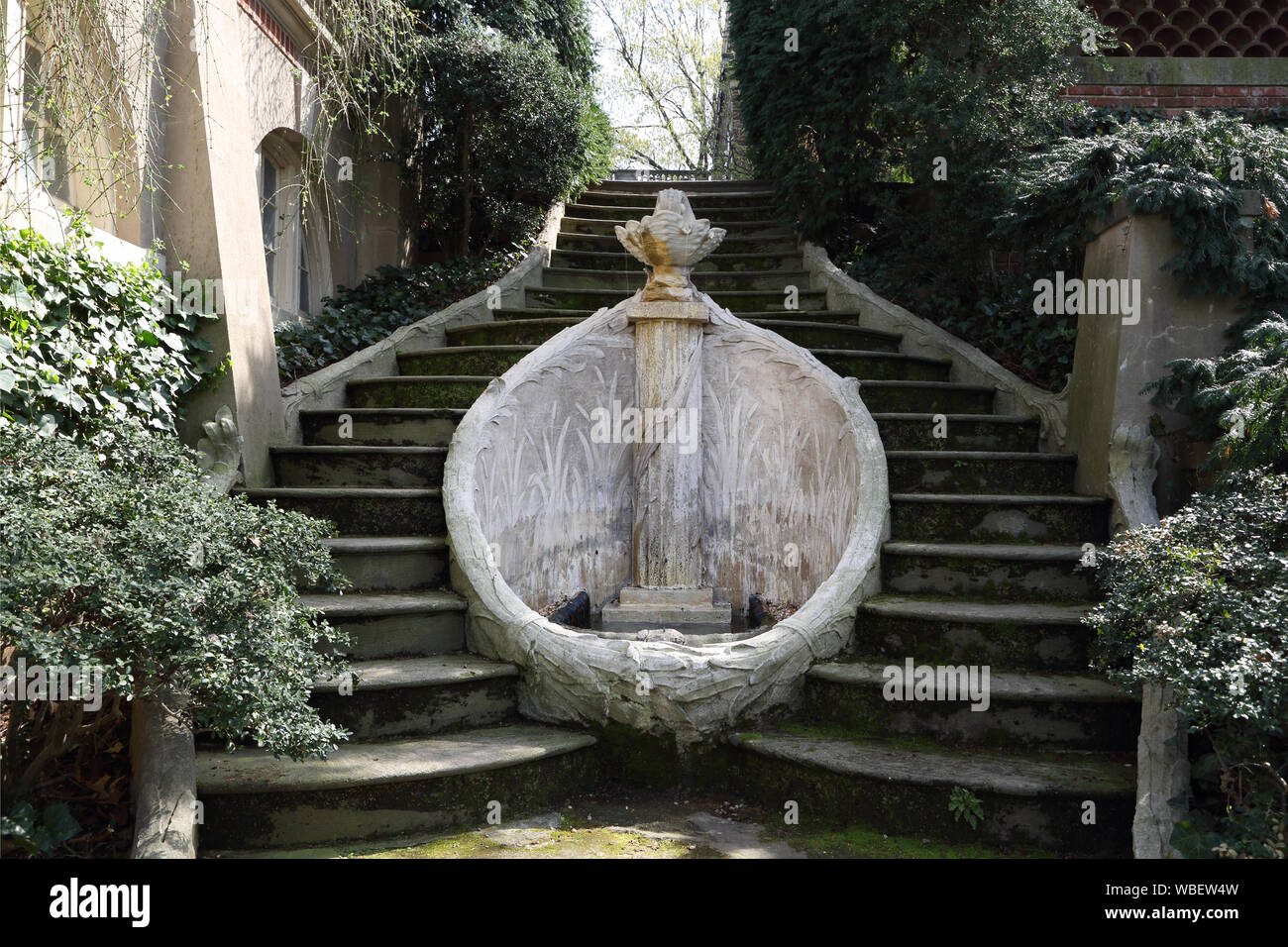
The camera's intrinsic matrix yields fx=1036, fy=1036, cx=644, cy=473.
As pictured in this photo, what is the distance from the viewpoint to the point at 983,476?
4895 millimetres

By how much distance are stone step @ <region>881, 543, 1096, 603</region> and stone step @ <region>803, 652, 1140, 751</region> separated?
0.44m

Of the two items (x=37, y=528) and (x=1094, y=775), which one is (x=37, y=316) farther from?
(x=1094, y=775)

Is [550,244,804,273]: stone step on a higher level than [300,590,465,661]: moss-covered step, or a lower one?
higher

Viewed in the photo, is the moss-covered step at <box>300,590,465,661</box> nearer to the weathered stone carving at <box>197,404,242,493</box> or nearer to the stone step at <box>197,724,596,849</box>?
the stone step at <box>197,724,596,849</box>

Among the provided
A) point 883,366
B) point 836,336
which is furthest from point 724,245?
point 883,366

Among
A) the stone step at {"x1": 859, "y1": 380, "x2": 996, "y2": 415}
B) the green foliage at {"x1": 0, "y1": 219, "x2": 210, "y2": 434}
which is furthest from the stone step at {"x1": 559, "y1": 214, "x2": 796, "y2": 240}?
the green foliage at {"x1": 0, "y1": 219, "x2": 210, "y2": 434}

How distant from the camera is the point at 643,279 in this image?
7957mm

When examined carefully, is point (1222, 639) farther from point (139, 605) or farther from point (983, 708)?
point (139, 605)

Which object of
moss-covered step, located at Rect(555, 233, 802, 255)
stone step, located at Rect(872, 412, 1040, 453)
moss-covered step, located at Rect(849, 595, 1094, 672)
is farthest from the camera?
moss-covered step, located at Rect(555, 233, 802, 255)

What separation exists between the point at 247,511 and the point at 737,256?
5.36 m

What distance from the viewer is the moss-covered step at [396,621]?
13.2ft

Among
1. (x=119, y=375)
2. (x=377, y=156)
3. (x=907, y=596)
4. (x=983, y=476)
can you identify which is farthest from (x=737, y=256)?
(x=119, y=375)

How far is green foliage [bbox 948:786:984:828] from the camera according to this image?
3.34m

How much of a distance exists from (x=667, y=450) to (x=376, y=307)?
345 centimetres
